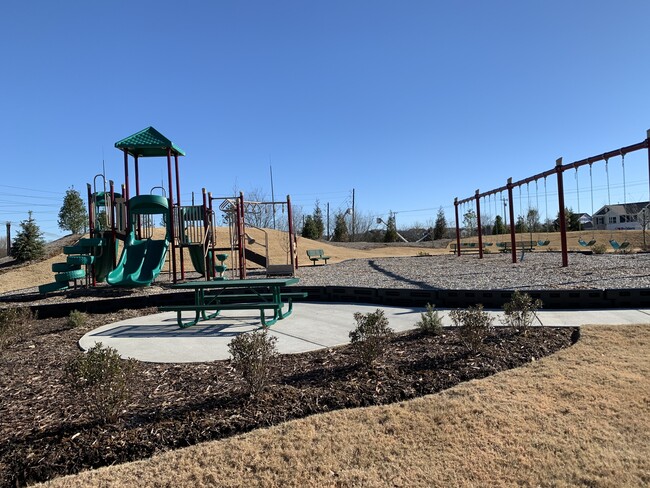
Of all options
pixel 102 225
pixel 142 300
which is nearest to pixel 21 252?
pixel 102 225

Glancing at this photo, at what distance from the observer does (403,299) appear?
8.95m

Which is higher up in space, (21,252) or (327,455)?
(21,252)

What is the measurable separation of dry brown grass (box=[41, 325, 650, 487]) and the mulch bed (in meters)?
0.20

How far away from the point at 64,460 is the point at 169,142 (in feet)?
37.9

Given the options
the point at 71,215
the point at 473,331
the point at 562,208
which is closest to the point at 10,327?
the point at 473,331

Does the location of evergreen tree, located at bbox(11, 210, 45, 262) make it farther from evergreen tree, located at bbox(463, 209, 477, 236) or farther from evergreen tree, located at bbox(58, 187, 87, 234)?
evergreen tree, located at bbox(463, 209, 477, 236)

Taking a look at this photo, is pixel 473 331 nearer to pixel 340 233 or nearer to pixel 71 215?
pixel 71 215

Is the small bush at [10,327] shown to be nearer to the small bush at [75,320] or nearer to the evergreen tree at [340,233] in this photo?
the small bush at [75,320]

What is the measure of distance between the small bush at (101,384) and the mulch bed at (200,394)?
11 cm

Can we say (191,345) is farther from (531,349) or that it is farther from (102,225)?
(102,225)

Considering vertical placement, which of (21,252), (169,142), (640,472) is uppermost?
(169,142)

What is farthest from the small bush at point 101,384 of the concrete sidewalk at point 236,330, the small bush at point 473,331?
the small bush at point 473,331

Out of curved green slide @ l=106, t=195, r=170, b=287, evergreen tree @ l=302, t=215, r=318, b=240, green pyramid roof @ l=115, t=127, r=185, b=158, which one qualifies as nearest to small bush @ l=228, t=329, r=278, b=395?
curved green slide @ l=106, t=195, r=170, b=287

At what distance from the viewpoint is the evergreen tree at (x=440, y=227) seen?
52688 millimetres
